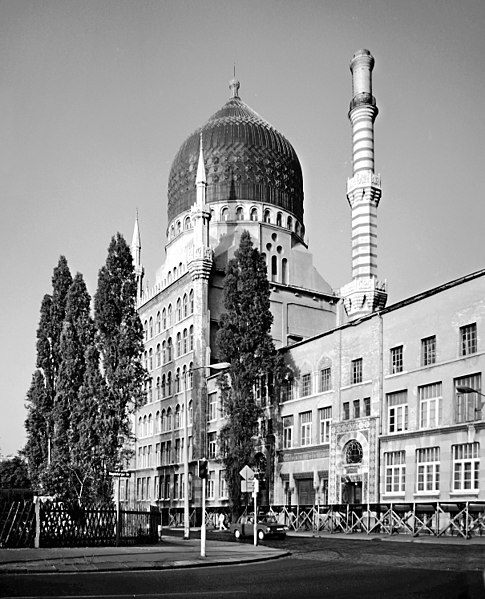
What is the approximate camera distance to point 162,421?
78500 mm

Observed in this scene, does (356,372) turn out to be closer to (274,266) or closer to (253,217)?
(274,266)

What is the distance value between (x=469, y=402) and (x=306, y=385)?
54.8 ft

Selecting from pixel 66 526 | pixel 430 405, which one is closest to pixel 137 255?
pixel 430 405

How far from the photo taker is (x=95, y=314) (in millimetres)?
53000

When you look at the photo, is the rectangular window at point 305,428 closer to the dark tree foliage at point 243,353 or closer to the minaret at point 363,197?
the dark tree foliage at point 243,353

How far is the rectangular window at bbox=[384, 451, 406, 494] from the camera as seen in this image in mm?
43281

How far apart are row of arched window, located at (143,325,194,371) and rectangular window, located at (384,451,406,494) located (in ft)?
96.3

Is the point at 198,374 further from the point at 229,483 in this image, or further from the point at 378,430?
the point at 378,430

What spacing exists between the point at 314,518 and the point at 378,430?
6856mm

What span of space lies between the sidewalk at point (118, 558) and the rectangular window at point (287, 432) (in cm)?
2594

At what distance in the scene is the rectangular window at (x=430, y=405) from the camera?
41.4 meters

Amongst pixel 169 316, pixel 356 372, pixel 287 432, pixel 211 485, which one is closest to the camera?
pixel 356 372

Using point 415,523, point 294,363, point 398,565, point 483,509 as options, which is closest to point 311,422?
point 294,363

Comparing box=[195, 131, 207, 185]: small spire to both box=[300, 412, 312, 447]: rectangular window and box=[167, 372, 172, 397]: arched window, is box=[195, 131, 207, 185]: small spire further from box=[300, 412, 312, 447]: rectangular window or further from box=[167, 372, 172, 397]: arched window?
box=[300, 412, 312, 447]: rectangular window
